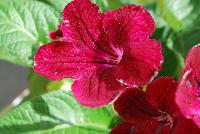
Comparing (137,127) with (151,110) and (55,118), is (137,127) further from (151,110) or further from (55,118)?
(55,118)

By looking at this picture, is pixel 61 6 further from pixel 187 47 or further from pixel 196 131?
pixel 196 131

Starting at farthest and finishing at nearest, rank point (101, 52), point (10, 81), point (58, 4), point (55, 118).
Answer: point (10, 81) < point (58, 4) < point (55, 118) < point (101, 52)

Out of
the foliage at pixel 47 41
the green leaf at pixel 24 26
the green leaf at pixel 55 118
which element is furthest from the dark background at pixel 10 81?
the green leaf at pixel 55 118

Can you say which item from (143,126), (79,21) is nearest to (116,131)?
(143,126)

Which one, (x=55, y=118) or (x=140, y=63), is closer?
(x=140, y=63)

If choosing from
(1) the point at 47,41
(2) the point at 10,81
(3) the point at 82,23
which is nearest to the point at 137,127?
(3) the point at 82,23

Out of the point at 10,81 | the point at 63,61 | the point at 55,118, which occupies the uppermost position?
the point at 63,61

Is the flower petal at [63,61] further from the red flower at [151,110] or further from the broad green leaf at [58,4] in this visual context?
the broad green leaf at [58,4]

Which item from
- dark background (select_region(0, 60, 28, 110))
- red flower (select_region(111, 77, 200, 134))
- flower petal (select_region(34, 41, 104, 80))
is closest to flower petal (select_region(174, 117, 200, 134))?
red flower (select_region(111, 77, 200, 134))
